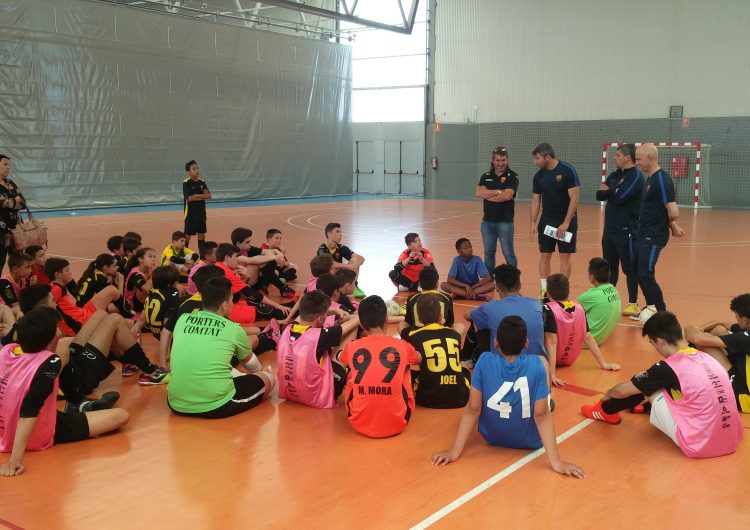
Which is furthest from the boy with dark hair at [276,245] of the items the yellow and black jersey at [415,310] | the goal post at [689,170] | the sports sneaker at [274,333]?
the goal post at [689,170]

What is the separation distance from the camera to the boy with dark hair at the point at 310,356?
5.14 metres

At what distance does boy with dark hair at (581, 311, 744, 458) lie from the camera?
4.20 m

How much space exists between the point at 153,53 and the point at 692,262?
1983 cm

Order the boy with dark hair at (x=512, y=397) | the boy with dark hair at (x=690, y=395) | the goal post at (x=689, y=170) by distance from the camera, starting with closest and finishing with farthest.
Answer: the boy with dark hair at (x=512, y=397), the boy with dark hair at (x=690, y=395), the goal post at (x=689, y=170)

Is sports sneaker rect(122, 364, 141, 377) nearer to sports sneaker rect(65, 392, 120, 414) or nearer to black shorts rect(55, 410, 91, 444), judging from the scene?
sports sneaker rect(65, 392, 120, 414)

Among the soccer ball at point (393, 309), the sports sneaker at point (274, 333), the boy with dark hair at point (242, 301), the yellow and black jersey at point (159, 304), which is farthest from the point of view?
the soccer ball at point (393, 309)

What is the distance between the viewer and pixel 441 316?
5305mm

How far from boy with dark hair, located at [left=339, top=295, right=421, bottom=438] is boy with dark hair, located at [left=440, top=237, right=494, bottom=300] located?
184 inches

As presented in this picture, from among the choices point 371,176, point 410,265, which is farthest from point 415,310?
point 371,176

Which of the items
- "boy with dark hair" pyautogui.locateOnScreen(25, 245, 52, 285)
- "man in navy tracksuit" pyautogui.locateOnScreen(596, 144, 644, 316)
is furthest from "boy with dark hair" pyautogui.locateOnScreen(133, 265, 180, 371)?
"man in navy tracksuit" pyautogui.locateOnScreen(596, 144, 644, 316)

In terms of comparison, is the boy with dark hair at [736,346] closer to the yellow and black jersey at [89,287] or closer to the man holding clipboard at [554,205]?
the man holding clipboard at [554,205]

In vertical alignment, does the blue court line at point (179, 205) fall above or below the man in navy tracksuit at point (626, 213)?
below

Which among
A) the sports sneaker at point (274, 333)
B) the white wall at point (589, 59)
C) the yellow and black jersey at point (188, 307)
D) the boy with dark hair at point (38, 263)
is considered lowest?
the sports sneaker at point (274, 333)

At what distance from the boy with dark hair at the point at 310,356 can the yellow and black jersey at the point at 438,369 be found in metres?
0.62
